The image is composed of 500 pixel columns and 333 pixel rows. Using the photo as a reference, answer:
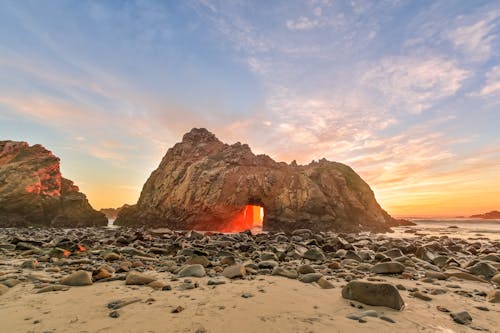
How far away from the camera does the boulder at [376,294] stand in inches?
169

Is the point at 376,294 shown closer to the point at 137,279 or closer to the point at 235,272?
the point at 235,272

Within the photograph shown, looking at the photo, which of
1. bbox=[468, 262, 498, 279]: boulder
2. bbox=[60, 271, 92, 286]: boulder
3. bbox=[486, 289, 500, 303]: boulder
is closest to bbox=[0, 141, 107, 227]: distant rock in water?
bbox=[60, 271, 92, 286]: boulder

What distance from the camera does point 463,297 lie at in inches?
204

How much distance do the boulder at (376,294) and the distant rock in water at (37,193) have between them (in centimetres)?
3479

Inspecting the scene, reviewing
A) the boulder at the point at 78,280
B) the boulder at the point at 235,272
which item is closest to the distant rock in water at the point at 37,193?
the boulder at the point at 78,280

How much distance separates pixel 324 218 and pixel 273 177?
324 inches

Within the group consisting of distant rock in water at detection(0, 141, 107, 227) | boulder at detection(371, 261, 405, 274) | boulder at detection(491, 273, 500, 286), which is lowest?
boulder at detection(491, 273, 500, 286)

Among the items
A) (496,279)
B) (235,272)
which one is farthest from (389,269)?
(235,272)

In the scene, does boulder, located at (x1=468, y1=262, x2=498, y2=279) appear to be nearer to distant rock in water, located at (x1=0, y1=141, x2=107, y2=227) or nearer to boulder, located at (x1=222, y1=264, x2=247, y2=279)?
boulder, located at (x1=222, y1=264, x2=247, y2=279)

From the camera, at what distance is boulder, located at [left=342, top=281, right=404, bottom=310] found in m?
4.30

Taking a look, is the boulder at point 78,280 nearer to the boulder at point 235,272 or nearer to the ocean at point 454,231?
the boulder at point 235,272

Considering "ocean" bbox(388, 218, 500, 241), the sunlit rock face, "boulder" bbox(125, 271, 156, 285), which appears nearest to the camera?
"boulder" bbox(125, 271, 156, 285)

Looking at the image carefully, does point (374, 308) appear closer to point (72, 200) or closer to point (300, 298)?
point (300, 298)

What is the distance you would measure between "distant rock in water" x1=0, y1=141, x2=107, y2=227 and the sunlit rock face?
572cm
